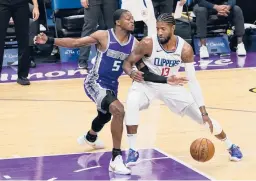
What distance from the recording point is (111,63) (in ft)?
23.8

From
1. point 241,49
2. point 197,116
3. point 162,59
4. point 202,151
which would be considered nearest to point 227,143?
point 197,116

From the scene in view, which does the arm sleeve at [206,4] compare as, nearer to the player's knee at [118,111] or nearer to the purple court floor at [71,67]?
the purple court floor at [71,67]

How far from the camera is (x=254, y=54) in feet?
44.3

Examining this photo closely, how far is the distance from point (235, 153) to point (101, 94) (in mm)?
1462

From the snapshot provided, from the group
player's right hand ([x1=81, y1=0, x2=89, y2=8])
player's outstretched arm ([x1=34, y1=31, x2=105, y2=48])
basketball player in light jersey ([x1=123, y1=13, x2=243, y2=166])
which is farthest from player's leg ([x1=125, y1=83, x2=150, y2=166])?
player's right hand ([x1=81, y1=0, x2=89, y2=8])

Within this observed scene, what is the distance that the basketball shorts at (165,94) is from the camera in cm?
707

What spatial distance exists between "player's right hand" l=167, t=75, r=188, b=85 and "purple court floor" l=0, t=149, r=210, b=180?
0.79m

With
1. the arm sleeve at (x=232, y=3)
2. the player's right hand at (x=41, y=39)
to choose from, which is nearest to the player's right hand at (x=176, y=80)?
the player's right hand at (x=41, y=39)

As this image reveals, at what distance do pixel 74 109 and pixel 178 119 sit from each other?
153 centimetres

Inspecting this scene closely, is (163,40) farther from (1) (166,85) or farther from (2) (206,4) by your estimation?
(2) (206,4)

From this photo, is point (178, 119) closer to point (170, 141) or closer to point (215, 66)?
point (170, 141)

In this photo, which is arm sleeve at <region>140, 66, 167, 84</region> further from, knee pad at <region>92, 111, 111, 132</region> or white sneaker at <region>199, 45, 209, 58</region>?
white sneaker at <region>199, 45, 209, 58</region>

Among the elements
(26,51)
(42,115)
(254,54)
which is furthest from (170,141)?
(254,54)

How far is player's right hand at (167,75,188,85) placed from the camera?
6.77 m
